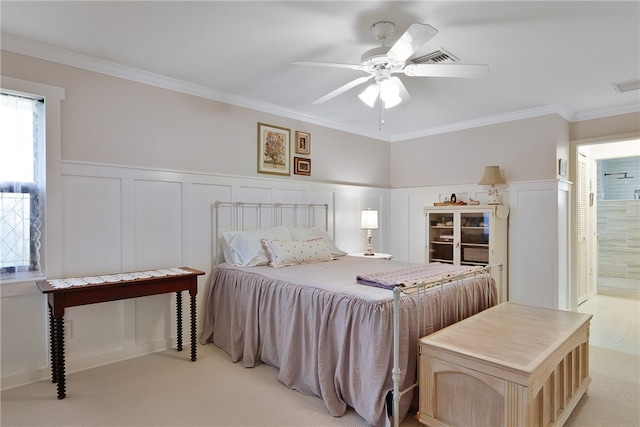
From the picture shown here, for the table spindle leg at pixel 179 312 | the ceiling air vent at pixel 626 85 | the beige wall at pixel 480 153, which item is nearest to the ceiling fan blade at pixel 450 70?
the ceiling air vent at pixel 626 85

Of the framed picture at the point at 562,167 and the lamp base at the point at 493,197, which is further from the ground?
the framed picture at the point at 562,167

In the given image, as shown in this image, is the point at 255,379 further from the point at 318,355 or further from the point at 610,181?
the point at 610,181

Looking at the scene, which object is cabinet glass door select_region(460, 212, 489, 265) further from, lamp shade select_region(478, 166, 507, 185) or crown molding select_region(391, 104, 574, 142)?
crown molding select_region(391, 104, 574, 142)

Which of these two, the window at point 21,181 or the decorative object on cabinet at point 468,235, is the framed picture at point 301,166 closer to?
the decorative object on cabinet at point 468,235

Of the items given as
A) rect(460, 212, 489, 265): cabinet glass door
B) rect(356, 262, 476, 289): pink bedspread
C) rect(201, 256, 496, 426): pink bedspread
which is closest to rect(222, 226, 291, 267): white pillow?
rect(201, 256, 496, 426): pink bedspread

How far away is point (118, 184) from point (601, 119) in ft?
17.2

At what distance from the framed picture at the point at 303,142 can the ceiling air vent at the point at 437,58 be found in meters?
1.86

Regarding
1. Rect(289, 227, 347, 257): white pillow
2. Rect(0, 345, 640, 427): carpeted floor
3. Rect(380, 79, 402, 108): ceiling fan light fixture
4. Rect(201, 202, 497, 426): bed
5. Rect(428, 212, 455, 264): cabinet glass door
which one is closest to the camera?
Rect(201, 202, 497, 426): bed

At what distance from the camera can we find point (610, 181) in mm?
6055

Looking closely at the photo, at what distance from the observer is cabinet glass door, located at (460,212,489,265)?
4375 millimetres

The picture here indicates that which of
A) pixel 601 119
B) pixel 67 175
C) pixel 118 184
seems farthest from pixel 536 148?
pixel 67 175

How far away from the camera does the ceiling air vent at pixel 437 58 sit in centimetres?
269

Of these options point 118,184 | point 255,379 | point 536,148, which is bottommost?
point 255,379

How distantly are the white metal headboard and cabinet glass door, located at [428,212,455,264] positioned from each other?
1.46 meters
